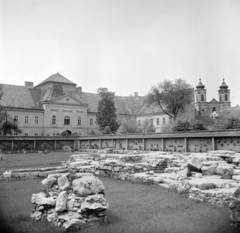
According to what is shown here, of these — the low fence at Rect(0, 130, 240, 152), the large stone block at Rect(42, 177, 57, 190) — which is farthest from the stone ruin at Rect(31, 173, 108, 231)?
the low fence at Rect(0, 130, 240, 152)

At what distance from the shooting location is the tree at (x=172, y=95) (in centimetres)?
5338

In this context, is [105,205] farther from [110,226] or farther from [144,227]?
[144,227]

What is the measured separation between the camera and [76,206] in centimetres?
600

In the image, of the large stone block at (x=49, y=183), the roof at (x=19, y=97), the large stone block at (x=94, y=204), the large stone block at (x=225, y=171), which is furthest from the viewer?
the roof at (x=19, y=97)

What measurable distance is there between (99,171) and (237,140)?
1227cm

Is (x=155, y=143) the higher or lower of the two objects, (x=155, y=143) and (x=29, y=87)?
the lower

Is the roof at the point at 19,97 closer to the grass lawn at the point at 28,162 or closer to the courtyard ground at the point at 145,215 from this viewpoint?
the grass lawn at the point at 28,162

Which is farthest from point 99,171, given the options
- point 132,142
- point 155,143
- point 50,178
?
point 132,142

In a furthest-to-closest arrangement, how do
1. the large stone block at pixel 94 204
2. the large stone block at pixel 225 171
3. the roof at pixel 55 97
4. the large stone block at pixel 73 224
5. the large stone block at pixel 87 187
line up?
1. the roof at pixel 55 97
2. the large stone block at pixel 225 171
3. the large stone block at pixel 87 187
4. the large stone block at pixel 94 204
5. the large stone block at pixel 73 224

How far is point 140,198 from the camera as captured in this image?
338 inches

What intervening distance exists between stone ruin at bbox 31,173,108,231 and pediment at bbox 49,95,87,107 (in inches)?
2000

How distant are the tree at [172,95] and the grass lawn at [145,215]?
4546 centimetres

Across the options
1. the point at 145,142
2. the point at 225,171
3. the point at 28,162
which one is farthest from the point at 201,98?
the point at 225,171

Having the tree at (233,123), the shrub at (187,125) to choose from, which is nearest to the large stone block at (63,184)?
the tree at (233,123)
